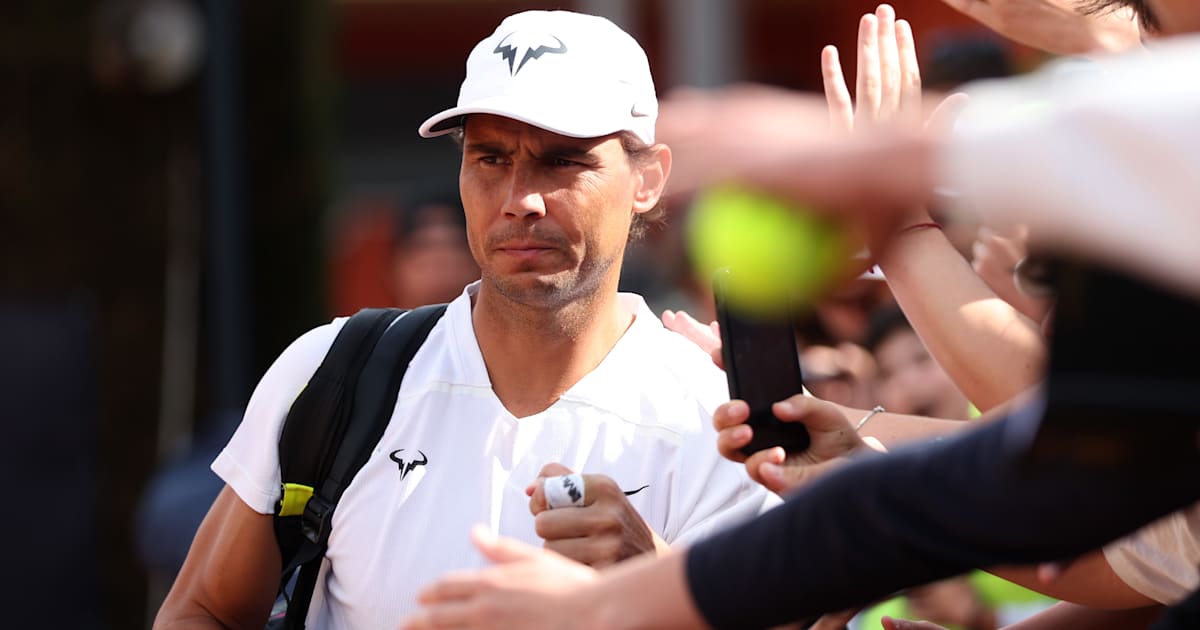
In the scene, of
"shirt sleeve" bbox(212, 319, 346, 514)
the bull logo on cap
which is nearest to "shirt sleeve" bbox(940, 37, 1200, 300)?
the bull logo on cap

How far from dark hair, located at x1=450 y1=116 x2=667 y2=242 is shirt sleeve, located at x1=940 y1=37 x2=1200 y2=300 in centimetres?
152

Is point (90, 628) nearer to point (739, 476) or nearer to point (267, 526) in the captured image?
point (267, 526)

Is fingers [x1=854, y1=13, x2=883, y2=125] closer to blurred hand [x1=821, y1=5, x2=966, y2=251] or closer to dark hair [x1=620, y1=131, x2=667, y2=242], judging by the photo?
blurred hand [x1=821, y1=5, x2=966, y2=251]

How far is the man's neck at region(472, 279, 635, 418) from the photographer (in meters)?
2.95

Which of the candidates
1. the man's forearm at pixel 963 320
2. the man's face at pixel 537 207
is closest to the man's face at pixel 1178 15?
the man's forearm at pixel 963 320

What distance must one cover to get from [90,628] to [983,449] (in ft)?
18.3

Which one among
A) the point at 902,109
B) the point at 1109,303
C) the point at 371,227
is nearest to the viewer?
the point at 1109,303

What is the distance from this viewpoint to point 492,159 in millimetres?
2924

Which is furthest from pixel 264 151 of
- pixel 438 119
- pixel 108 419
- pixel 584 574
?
pixel 584 574

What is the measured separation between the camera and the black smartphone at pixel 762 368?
233 centimetres

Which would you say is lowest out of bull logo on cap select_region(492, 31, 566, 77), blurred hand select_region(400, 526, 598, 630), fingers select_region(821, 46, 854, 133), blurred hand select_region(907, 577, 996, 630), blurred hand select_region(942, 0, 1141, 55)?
blurred hand select_region(907, 577, 996, 630)

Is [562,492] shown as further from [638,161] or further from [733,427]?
[638,161]

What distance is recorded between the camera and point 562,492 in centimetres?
239

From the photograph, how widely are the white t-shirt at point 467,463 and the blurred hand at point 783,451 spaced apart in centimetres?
35
